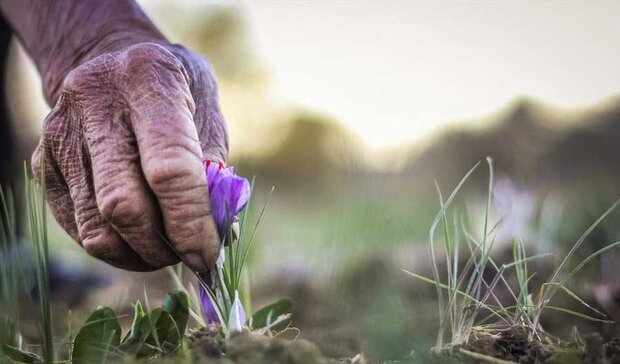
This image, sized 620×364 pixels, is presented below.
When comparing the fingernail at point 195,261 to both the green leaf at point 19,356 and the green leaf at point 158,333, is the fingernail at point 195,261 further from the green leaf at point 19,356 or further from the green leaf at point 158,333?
the green leaf at point 19,356

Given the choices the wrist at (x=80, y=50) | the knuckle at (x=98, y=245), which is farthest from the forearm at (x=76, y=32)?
the knuckle at (x=98, y=245)

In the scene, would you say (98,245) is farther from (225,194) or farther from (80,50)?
(80,50)

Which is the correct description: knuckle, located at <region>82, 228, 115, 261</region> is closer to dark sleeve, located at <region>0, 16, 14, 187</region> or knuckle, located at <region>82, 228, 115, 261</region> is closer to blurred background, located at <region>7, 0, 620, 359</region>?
blurred background, located at <region>7, 0, 620, 359</region>

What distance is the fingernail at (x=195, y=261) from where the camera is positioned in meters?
0.94

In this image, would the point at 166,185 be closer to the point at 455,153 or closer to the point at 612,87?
the point at 612,87

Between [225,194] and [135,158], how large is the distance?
0.43ft

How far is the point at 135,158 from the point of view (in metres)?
0.95

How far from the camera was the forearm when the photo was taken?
54.9 inches

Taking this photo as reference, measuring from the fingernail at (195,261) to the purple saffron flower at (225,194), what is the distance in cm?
4

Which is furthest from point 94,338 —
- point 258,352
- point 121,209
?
point 258,352

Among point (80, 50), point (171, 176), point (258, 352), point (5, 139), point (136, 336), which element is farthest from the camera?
point (5, 139)

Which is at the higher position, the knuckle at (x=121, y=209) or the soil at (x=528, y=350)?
the knuckle at (x=121, y=209)

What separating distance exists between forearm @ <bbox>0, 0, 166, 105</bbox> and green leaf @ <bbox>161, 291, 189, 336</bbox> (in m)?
0.49

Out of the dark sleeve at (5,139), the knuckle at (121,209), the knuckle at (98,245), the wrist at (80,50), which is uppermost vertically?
the wrist at (80,50)
